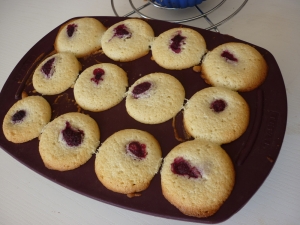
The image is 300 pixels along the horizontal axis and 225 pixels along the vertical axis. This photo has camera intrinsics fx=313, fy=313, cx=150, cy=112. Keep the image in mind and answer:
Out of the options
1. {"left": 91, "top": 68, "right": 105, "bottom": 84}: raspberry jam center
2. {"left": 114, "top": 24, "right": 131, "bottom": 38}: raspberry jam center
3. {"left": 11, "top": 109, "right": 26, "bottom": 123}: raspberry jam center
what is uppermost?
{"left": 114, "top": 24, "right": 131, "bottom": 38}: raspberry jam center

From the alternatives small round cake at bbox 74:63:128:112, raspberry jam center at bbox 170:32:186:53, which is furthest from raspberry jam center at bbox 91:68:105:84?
raspberry jam center at bbox 170:32:186:53

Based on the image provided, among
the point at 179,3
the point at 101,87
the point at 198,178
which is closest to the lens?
the point at 198,178

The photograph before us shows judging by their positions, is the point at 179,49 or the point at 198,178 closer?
the point at 198,178

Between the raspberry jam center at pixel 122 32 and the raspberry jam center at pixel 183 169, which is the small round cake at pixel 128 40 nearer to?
the raspberry jam center at pixel 122 32

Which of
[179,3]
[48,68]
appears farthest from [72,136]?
[179,3]

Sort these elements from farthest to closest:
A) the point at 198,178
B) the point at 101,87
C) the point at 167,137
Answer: the point at 101,87 < the point at 167,137 < the point at 198,178

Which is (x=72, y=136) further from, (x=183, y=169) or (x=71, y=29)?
(x=71, y=29)

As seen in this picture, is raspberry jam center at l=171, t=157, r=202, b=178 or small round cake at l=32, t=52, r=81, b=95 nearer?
raspberry jam center at l=171, t=157, r=202, b=178

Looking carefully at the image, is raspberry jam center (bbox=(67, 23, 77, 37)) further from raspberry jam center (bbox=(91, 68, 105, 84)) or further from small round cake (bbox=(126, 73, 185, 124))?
small round cake (bbox=(126, 73, 185, 124))
